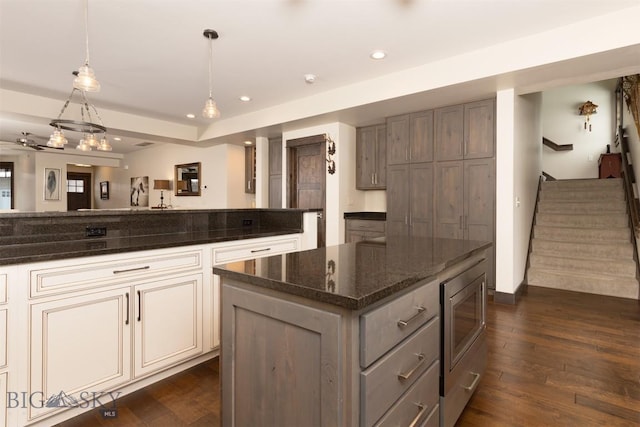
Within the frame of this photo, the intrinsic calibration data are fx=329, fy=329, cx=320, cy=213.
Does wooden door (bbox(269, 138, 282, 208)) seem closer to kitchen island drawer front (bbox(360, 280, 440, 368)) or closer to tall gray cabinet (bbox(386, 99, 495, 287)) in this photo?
tall gray cabinet (bbox(386, 99, 495, 287))

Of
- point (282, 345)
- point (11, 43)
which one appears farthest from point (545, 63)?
point (11, 43)

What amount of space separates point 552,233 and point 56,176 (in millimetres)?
11591

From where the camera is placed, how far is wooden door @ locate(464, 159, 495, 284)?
154 inches

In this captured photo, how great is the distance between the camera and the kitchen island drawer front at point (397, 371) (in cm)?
93

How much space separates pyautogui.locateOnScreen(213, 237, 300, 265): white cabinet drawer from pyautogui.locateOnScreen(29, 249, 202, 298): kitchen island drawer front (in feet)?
0.58

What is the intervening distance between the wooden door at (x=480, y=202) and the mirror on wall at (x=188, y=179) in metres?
5.90

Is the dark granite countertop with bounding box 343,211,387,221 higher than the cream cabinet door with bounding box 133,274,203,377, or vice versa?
the dark granite countertop with bounding box 343,211,387,221

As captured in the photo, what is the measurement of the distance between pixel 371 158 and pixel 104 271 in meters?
4.29

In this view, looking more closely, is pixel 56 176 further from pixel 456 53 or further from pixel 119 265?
pixel 456 53

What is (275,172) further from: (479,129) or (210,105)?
(479,129)

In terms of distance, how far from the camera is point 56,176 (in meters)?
9.07

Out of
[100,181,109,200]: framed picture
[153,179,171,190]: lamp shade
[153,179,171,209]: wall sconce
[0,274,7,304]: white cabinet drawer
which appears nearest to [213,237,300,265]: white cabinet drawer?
[0,274,7,304]: white cabinet drawer

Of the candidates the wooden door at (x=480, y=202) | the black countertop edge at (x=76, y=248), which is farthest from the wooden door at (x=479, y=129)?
the black countertop edge at (x=76, y=248)

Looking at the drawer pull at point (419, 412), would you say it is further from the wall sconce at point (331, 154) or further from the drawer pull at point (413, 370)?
the wall sconce at point (331, 154)
